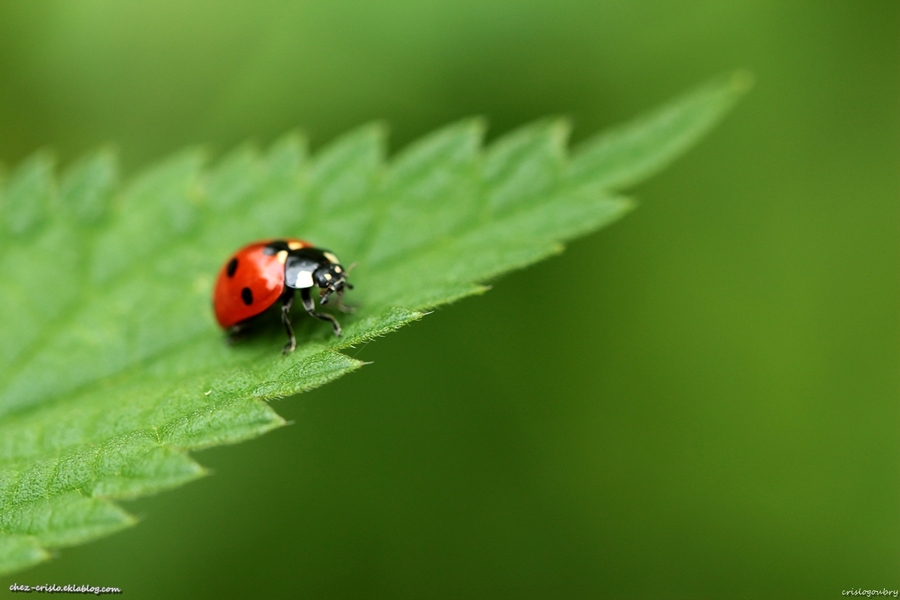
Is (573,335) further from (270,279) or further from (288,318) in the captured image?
(270,279)

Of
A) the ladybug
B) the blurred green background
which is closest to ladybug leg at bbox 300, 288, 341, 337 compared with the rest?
the ladybug

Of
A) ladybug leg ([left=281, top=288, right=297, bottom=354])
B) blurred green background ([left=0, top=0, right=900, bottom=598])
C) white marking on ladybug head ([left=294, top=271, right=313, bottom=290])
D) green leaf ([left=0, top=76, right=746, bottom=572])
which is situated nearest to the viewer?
green leaf ([left=0, top=76, right=746, bottom=572])

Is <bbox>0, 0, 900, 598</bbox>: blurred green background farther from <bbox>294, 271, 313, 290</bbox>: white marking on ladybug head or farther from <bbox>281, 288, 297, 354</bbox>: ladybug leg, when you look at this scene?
<bbox>294, 271, 313, 290</bbox>: white marking on ladybug head

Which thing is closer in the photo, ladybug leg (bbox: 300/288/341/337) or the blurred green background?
ladybug leg (bbox: 300/288/341/337)

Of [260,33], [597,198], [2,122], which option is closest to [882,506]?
[597,198]

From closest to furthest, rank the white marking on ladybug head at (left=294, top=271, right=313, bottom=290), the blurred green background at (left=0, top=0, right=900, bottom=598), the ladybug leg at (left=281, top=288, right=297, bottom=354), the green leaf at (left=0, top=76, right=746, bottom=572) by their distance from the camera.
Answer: the green leaf at (left=0, top=76, right=746, bottom=572), the ladybug leg at (left=281, top=288, right=297, bottom=354), the white marking on ladybug head at (left=294, top=271, right=313, bottom=290), the blurred green background at (left=0, top=0, right=900, bottom=598)

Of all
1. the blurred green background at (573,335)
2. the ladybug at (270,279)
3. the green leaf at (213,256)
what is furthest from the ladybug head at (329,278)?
the blurred green background at (573,335)

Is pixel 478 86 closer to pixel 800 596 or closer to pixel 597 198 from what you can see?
pixel 597 198

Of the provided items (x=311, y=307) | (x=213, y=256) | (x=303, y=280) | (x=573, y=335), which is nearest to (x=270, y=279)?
(x=303, y=280)
